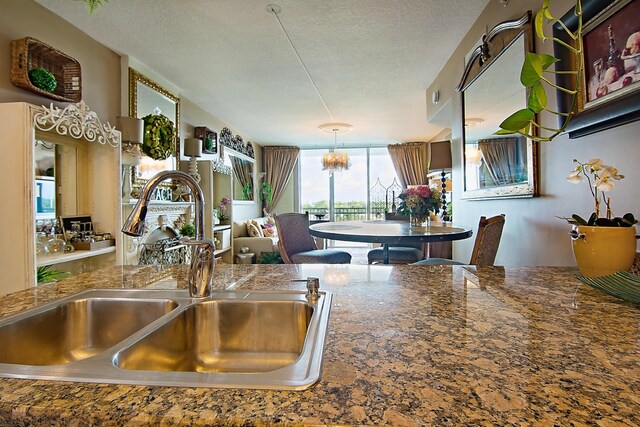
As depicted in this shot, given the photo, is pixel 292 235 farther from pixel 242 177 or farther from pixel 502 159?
pixel 242 177

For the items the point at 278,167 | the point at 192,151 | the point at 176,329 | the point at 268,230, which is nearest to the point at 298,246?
the point at 192,151

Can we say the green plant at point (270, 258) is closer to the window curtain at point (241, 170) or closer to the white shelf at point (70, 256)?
the window curtain at point (241, 170)

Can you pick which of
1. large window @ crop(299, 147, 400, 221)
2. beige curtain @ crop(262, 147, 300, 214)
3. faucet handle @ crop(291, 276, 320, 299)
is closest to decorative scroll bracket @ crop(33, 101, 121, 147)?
faucet handle @ crop(291, 276, 320, 299)

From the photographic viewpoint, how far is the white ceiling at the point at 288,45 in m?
2.49

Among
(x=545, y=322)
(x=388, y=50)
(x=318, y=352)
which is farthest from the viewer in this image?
(x=388, y=50)

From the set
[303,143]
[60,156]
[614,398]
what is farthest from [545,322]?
[303,143]

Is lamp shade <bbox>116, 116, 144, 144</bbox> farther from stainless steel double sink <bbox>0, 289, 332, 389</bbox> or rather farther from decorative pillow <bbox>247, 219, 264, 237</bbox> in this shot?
decorative pillow <bbox>247, 219, 264, 237</bbox>

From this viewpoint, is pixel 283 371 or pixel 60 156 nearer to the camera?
pixel 283 371

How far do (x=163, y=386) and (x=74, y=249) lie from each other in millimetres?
2559

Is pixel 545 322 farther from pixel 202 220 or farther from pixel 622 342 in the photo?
pixel 202 220

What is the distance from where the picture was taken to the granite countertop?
0.39 meters

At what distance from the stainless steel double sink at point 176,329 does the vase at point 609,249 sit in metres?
0.83

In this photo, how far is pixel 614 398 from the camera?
0.41m

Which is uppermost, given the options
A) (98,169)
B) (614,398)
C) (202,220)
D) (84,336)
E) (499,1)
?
(499,1)
